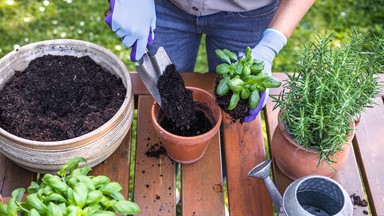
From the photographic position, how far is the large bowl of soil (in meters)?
1.13

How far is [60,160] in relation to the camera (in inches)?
45.1

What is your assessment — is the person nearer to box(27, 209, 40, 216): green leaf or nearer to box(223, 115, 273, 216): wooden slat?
box(223, 115, 273, 216): wooden slat

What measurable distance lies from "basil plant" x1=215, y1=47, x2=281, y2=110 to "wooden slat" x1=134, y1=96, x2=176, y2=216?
278mm

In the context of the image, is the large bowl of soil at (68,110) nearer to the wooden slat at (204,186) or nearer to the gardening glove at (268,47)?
the wooden slat at (204,186)

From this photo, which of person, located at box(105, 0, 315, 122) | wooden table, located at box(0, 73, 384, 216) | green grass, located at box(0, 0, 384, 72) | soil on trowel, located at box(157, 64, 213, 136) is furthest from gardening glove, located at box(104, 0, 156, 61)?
green grass, located at box(0, 0, 384, 72)

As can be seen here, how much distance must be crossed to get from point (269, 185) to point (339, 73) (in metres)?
0.32

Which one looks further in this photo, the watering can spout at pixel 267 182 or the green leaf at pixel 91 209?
the watering can spout at pixel 267 182

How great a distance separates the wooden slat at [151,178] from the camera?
3.91 feet

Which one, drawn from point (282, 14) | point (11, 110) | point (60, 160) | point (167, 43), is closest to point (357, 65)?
point (282, 14)

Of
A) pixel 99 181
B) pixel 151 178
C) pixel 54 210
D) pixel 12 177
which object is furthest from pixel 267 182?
pixel 12 177

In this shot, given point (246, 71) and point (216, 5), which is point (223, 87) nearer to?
point (246, 71)

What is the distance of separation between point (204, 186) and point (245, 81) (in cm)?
31

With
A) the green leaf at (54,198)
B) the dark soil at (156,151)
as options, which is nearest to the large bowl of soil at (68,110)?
the dark soil at (156,151)

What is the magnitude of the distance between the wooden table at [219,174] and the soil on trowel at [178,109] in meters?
0.08
